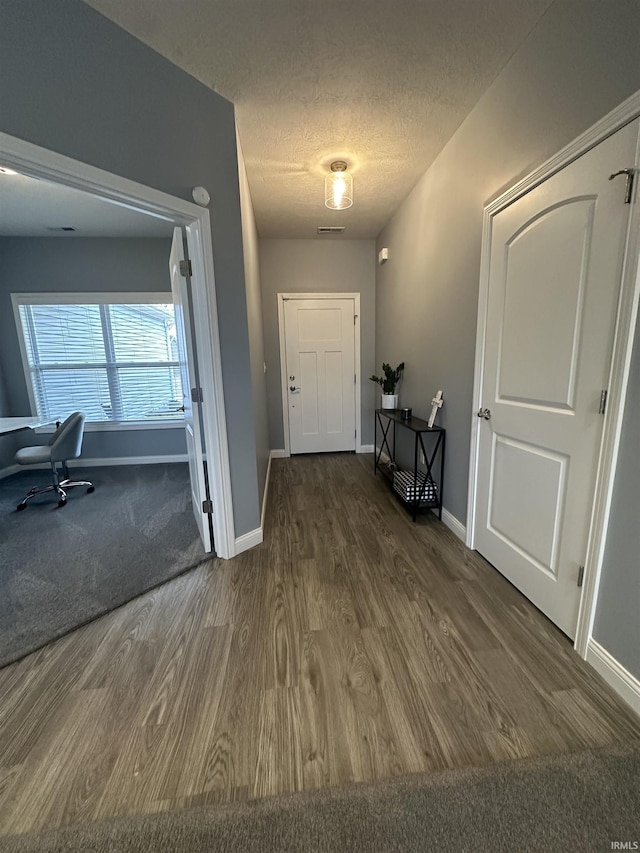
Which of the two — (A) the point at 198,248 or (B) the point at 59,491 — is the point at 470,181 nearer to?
(A) the point at 198,248

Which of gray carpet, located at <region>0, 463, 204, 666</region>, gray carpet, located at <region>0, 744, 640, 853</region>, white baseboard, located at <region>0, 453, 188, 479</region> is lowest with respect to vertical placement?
gray carpet, located at <region>0, 463, 204, 666</region>

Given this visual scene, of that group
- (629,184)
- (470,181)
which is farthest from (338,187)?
(629,184)

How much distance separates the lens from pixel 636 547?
3.88 feet

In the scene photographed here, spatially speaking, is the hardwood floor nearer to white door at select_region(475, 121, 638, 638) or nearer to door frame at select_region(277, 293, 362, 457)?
white door at select_region(475, 121, 638, 638)

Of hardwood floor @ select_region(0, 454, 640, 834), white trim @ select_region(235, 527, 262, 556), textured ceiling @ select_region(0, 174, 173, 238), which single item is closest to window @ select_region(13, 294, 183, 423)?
textured ceiling @ select_region(0, 174, 173, 238)

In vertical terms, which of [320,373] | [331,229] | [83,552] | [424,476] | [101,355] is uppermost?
[331,229]

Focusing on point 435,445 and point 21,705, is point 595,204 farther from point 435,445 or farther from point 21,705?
point 21,705

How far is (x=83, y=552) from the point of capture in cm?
232

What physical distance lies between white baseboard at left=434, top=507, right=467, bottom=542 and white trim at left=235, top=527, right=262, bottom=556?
4.57ft

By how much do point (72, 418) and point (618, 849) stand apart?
13.5 ft

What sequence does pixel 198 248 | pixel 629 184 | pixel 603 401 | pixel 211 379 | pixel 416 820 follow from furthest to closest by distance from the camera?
pixel 211 379 → pixel 198 248 → pixel 603 401 → pixel 629 184 → pixel 416 820

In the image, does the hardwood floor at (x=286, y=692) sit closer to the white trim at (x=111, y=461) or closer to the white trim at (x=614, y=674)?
the white trim at (x=614, y=674)

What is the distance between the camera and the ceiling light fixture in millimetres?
2496

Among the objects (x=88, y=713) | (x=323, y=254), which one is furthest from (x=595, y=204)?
(x=323, y=254)
